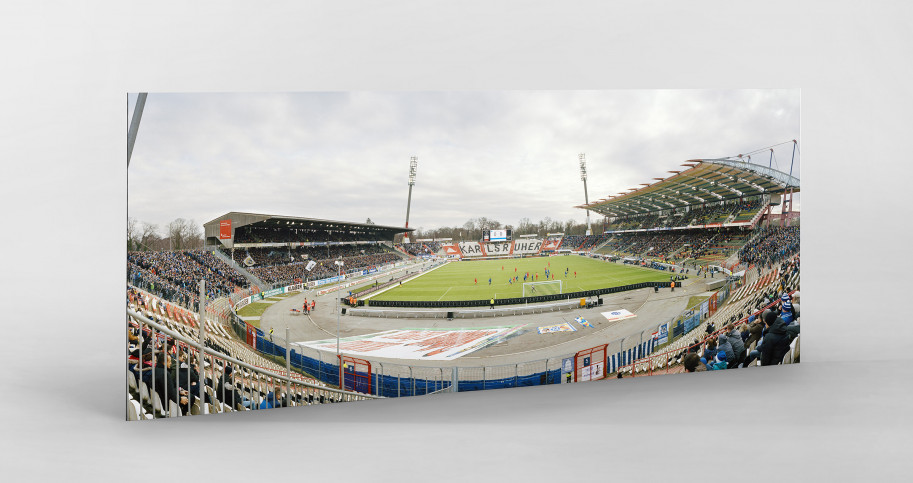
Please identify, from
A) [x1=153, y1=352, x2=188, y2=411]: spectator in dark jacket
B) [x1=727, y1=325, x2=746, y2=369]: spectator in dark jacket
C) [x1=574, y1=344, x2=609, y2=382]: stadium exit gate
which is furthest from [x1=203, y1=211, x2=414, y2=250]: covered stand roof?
[x1=727, y1=325, x2=746, y2=369]: spectator in dark jacket

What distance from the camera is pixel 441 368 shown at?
6625mm

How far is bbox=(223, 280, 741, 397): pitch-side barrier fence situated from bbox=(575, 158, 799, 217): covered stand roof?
215cm

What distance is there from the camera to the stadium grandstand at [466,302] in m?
5.95

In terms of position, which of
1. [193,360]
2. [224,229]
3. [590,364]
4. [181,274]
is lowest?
[590,364]

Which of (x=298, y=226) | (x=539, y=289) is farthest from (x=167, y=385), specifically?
(x=539, y=289)

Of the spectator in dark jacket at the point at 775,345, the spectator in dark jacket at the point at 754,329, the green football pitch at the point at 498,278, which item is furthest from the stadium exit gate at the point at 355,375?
the spectator in dark jacket at the point at 775,345

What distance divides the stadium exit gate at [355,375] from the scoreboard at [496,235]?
2692mm

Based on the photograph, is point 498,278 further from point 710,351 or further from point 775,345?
point 775,345

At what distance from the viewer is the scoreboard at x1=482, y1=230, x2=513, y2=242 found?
751cm

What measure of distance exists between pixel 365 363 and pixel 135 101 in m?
4.44

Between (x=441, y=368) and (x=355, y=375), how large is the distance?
Result: 1.21 metres

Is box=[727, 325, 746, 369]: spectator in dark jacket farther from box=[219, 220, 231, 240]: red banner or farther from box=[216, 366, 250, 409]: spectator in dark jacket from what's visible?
→ box=[219, 220, 231, 240]: red banner
